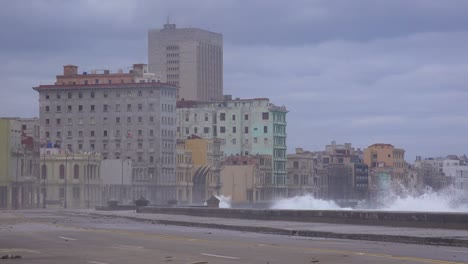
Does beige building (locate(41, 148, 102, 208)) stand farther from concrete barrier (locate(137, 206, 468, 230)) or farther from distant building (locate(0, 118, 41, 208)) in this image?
concrete barrier (locate(137, 206, 468, 230))

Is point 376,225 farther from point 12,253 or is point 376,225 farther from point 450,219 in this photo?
point 12,253

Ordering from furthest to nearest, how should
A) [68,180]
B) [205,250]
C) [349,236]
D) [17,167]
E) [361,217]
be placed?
[68,180], [17,167], [361,217], [349,236], [205,250]

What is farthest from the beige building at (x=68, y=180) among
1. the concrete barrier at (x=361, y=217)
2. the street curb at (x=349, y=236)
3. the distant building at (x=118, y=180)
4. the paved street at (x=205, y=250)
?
the paved street at (x=205, y=250)

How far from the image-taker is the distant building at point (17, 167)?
155 m

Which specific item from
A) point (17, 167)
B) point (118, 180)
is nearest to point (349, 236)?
point (17, 167)

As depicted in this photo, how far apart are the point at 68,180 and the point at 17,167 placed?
1676 centimetres

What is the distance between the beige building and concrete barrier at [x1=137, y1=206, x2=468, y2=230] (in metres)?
102

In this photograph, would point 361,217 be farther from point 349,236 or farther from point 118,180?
point 118,180

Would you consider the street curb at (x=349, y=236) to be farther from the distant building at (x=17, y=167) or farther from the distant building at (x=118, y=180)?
the distant building at (x=118, y=180)

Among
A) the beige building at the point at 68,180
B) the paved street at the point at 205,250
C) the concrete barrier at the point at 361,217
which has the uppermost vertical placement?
the beige building at the point at 68,180

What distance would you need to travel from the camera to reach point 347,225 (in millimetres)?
52656

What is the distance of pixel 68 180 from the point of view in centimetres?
17500

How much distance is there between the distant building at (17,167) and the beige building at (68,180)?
5.14 meters

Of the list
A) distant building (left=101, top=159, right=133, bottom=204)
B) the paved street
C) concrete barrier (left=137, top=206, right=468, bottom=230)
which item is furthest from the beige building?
the paved street
